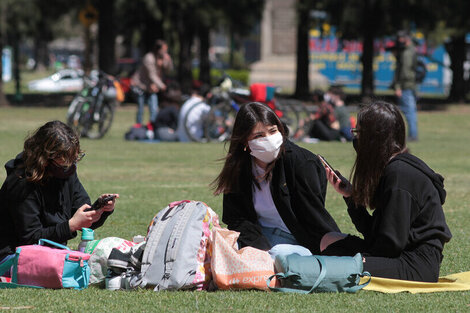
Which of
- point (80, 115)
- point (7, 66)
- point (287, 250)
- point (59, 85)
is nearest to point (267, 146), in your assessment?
point (287, 250)

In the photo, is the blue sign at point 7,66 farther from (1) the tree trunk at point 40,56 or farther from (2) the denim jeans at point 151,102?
(2) the denim jeans at point 151,102

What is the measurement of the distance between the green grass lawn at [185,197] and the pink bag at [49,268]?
80mm

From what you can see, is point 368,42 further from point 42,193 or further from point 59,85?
point 42,193

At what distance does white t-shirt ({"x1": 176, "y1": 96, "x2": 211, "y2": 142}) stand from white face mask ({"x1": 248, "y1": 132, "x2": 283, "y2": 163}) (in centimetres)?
1028

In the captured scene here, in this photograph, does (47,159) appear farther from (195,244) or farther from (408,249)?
(408,249)

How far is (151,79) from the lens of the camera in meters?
17.5

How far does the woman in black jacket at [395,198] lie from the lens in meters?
4.96

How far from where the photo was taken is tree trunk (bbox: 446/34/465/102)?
33.1 m

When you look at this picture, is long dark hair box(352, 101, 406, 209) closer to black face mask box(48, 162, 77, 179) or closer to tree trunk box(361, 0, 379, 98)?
black face mask box(48, 162, 77, 179)

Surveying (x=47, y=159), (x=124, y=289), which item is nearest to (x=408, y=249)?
(x=124, y=289)

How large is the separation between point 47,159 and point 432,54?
42.2 m

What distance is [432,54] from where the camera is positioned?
45.6 m

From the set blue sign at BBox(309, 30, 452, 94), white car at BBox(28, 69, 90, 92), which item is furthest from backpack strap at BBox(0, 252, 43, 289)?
blue sign at BBox(309, 30, 452, 94)

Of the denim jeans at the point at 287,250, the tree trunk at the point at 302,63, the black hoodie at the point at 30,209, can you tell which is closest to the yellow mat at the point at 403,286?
the denim jeans at the point at 287,250
